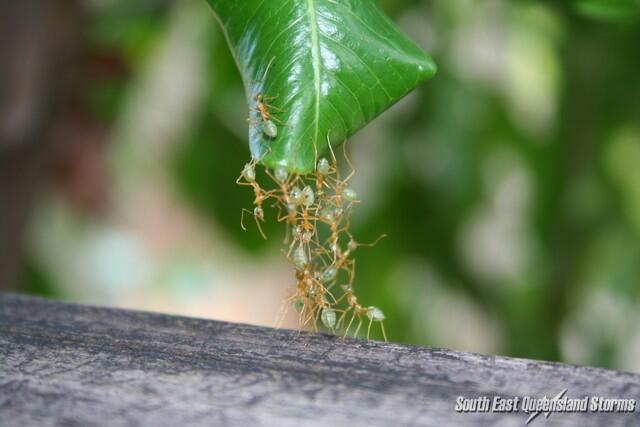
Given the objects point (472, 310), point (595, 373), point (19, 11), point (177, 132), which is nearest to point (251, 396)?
point (595, 373)

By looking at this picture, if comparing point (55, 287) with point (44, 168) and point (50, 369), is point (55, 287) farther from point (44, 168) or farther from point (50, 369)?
point (50, 369)

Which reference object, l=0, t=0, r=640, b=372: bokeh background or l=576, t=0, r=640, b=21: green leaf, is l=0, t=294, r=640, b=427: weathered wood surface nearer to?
l=576, t=0, r=640, b=21: green leaf

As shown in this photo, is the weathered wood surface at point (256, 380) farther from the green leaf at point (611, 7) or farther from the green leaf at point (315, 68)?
the green leaf at point (611, 7)

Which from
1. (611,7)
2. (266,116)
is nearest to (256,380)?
(266,116)

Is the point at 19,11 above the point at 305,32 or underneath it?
above

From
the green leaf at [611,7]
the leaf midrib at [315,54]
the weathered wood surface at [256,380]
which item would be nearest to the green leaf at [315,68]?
the leaf midrib at [315,54]
